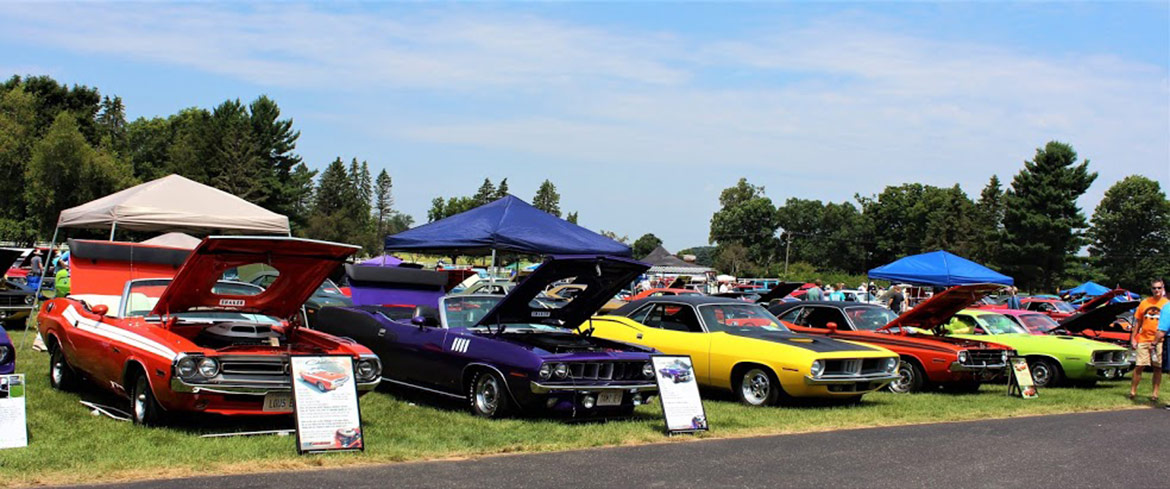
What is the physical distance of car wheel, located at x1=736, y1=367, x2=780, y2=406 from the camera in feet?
37.8

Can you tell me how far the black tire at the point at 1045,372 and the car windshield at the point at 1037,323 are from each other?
183 cm

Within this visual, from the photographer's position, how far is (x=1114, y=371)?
1580 cm

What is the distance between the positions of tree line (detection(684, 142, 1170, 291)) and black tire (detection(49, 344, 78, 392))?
65.1 metres

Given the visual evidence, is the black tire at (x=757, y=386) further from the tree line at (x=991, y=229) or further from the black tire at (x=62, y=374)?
the tree line at (x=991, y=229)

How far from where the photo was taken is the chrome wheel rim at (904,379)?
13.8 meters

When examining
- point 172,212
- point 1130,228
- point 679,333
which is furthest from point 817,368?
point 1130,228

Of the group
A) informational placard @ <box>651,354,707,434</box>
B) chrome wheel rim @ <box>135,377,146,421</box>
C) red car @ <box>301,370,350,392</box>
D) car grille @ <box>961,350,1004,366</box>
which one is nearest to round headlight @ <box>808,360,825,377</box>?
informational placard @ <box>651,354,707,434</box>

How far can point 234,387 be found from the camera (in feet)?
26.5

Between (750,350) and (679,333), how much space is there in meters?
1.16

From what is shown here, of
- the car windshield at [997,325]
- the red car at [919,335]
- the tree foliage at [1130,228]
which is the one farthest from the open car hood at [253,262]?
the tree foliage at [1130,228]

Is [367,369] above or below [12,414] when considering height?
above

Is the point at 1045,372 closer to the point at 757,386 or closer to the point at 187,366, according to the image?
the point at 757,386

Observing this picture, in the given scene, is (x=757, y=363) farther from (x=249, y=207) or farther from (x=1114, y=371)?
(x=249, y=207)

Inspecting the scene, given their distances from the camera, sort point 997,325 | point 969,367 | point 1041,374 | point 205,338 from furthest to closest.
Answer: point 997,325, point 1041,374, point 969,367, point 205,338
